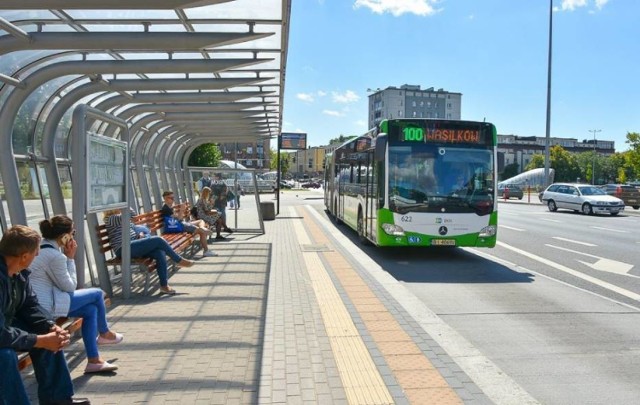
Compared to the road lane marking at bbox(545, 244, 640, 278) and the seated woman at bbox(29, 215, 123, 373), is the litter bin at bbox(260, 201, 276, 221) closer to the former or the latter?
the road lane marking at bbox(545, 244, 640, 278)

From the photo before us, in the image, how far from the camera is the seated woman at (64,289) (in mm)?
4270

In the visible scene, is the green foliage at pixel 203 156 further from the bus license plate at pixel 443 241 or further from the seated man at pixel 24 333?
the seated man at pixel 24 333

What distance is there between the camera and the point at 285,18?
6383 mm

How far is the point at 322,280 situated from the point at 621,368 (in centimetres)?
466

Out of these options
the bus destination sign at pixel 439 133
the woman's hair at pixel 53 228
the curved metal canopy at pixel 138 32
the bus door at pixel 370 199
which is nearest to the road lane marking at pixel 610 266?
the bus destination sign at pixel 439 133

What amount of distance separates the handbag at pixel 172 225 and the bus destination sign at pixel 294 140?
47.2 feet

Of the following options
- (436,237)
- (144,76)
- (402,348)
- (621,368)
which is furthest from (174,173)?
(621,368)

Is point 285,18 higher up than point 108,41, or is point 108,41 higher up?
point 285,18

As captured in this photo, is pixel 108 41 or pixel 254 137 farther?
pixel 254 137

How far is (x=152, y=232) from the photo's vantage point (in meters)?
9.85

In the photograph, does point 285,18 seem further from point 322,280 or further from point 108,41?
point 322,280

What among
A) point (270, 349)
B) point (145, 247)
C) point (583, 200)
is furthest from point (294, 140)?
point (270, 349)

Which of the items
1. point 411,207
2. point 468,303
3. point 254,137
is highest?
point 254,137

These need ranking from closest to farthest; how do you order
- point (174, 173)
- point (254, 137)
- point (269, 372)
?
point (269, 372)
point (174, 173)
point (254, 137)
